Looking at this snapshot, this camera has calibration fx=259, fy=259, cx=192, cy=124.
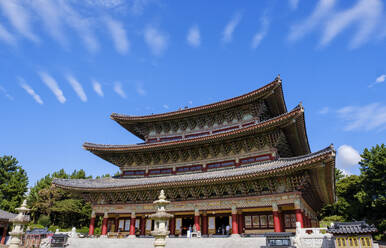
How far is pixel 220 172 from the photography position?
23.0 m

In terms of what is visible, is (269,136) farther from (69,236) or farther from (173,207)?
(69,236)

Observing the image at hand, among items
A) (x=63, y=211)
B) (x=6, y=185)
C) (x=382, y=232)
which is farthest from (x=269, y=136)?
(x=6, y=185)

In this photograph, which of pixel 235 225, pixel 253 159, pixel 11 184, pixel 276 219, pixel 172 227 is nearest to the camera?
pixel 276 219

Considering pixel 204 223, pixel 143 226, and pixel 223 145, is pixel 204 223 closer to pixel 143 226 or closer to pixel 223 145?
pixel 143 226

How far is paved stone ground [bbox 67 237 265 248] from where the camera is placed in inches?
656

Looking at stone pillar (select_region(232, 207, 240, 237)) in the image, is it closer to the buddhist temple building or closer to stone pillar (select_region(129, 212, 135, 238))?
the buddhist temple building

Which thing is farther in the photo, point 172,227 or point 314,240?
point 172,227

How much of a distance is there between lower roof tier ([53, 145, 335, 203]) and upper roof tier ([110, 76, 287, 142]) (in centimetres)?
544

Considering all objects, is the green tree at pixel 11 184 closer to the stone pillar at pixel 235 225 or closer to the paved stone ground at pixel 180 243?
the paved stone ground at pixel 180 243

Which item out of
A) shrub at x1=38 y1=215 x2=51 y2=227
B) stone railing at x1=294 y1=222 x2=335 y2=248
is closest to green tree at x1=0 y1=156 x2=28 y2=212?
shrub at x1=38 y1=215 x2=51 y2=227

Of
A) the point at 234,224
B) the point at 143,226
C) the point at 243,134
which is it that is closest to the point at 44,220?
the point at 143,226

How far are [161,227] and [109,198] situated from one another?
15882 millimetres

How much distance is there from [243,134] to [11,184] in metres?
42.2

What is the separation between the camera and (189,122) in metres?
28.2
